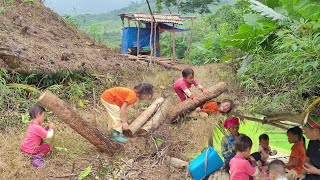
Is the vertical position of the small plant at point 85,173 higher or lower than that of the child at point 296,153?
lower

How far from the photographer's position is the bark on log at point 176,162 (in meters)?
6.26

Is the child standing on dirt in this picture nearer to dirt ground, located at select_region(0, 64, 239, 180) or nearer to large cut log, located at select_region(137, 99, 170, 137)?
dirt ground, located at select_region(0, 64, 239, 180)

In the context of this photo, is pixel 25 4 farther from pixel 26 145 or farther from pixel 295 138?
pixel 295 138

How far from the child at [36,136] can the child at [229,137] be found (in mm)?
2403

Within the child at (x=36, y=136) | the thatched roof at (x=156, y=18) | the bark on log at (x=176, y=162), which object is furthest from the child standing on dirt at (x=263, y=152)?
the thatched roof at (x=156, y=18)

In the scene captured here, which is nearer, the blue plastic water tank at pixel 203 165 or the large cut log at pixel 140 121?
the blue plastic water tank at pixel 203 165

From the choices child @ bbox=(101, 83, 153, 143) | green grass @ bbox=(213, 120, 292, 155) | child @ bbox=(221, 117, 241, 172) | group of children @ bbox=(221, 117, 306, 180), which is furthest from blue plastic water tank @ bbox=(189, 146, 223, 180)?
child @ bbox=(101, 83, 153, 143)

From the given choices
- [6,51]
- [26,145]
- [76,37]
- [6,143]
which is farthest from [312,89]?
[76,37]

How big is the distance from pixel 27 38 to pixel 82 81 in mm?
2225

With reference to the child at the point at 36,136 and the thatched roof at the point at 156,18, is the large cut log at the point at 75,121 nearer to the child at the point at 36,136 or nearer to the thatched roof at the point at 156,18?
the child at the point at 36,136

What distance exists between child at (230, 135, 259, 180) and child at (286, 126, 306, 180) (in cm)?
45

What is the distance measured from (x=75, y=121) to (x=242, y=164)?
251 centimetres

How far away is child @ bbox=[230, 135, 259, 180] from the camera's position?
15.3 feet

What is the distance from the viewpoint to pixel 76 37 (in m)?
15.2
